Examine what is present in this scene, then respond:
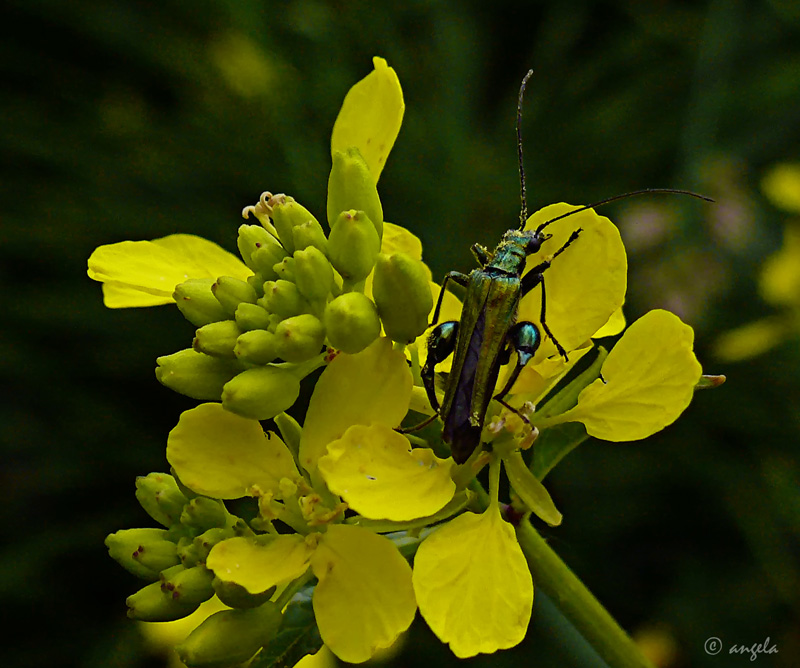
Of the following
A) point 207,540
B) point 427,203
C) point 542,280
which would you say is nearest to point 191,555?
point 207,540

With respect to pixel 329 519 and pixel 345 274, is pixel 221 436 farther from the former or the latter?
pixel 345 274

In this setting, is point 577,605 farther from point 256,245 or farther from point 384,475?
point 256,245

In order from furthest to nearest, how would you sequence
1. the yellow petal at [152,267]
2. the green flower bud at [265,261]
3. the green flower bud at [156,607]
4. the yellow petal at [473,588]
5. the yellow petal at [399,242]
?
the yellow petal at [399,242], the yellow petal at [152,267], the green flower bud at [265,261], the green flower bud at [156,607], the yellow petal at [473,588]

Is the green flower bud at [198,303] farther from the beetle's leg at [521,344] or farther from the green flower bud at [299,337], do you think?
the beetle's leg at [521,344]

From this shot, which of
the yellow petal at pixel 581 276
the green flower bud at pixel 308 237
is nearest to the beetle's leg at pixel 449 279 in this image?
the yellow petal at pixel 581 276
